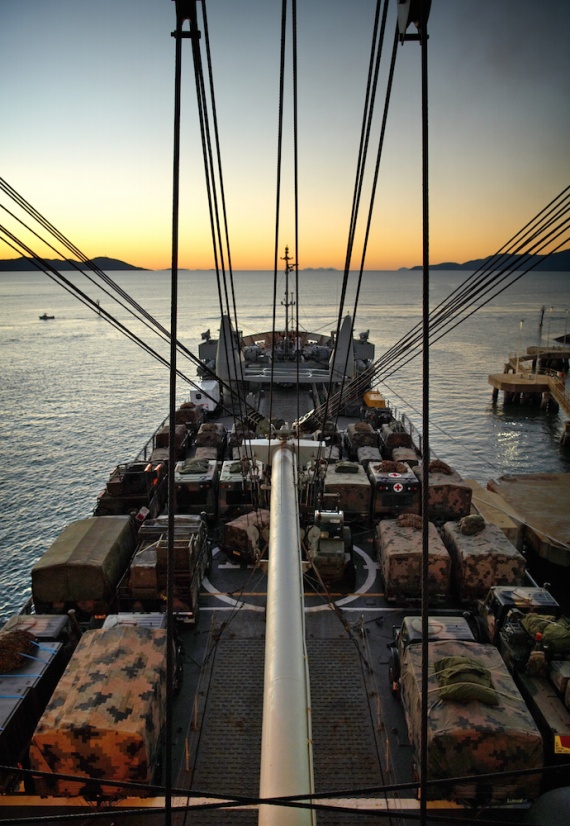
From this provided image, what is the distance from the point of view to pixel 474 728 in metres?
9.63

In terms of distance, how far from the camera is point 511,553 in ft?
53.8

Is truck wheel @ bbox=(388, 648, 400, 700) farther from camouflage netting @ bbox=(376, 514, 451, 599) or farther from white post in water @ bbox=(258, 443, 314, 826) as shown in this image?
white post in water @ bbox=(258, 443, 314, 826)

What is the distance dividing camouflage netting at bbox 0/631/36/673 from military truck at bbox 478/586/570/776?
11.2m

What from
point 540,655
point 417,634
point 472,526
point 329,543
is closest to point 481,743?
point 417,634

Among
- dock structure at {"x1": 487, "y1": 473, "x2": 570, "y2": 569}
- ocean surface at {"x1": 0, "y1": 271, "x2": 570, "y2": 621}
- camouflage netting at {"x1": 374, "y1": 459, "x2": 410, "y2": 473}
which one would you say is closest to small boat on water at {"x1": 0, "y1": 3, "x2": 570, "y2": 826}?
camouflage netting at {"x1": 374, "y1": 459, "x2": 410, "y2": 473}

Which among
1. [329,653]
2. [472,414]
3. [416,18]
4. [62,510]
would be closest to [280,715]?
[416,18]

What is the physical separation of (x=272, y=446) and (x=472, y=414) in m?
52.7

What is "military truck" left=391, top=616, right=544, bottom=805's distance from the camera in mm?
9570

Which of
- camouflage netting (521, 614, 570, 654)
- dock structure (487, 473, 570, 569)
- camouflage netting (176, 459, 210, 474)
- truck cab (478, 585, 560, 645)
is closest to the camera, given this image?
camouflage netting (521, 614, 570, 654)

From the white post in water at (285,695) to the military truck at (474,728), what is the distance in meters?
4.51

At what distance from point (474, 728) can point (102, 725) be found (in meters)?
6.97

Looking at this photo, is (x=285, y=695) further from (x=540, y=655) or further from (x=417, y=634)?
(x=540, y=655)

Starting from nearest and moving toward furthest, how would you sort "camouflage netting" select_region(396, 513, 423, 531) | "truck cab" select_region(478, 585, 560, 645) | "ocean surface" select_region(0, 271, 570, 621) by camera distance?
1. "truck cab" select_region(478, 585, 560, 645)
2. "camouflage netting" select_region(396, 513, 423, 531)
3. "ocean surface" select_region(0, 271, 570, 621)

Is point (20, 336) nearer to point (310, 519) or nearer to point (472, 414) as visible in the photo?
point (472, 414)
